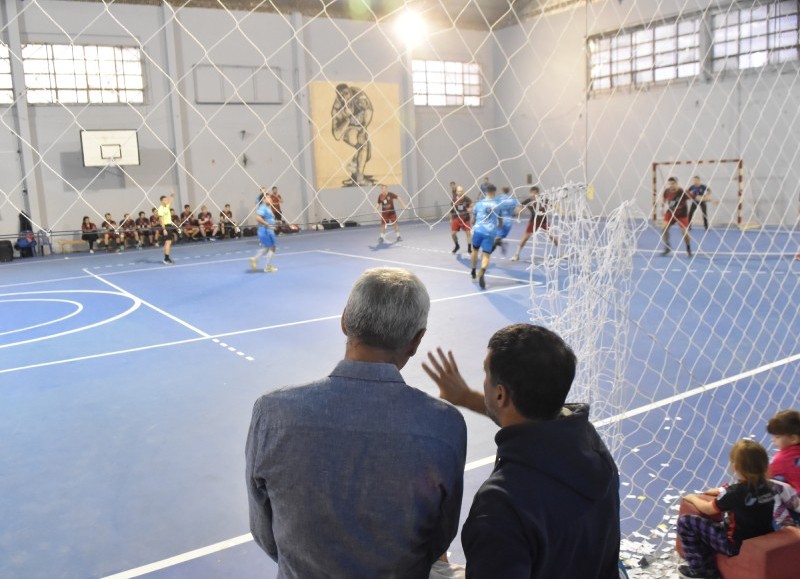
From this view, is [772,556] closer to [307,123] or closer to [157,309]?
[157,309]

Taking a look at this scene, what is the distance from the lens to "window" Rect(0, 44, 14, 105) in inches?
637

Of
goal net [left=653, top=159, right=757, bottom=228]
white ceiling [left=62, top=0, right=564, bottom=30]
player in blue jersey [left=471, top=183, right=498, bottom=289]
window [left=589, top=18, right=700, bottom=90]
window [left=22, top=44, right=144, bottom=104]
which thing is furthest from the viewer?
white ceiling [left=62, top=0, right=564, bottom=30]

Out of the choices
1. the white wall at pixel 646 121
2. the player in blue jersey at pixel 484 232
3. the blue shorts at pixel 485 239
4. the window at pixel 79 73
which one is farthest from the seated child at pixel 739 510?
the window at pixel 79 73

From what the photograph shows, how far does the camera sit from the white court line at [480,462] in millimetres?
3264

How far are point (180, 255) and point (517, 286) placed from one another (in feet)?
28.9

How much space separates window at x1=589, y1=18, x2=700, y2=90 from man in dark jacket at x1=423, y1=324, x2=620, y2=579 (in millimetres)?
17767

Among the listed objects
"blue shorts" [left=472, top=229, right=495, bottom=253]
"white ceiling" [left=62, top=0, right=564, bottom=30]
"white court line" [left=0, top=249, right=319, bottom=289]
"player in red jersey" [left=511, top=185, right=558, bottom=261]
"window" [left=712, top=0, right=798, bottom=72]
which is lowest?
"white court line" [left=0, top=249, right=319, bottom=289]

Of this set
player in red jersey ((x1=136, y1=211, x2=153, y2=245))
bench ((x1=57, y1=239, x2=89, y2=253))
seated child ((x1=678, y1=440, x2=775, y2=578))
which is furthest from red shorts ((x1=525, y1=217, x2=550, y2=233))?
bench ((x1=57, y1=239, x2=89, y2=253))

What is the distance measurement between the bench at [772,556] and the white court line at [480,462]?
44.9 inches

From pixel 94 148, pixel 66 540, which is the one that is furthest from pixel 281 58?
pixel 66 540

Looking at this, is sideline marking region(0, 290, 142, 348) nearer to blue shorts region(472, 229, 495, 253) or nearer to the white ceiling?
blue shorts region(472, 229, 495, 253)

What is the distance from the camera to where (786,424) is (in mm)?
2906

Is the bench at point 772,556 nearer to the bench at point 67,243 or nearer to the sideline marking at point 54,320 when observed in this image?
the sideline marking at point 54,320

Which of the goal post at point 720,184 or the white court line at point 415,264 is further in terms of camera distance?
the goal post at point 720,184
